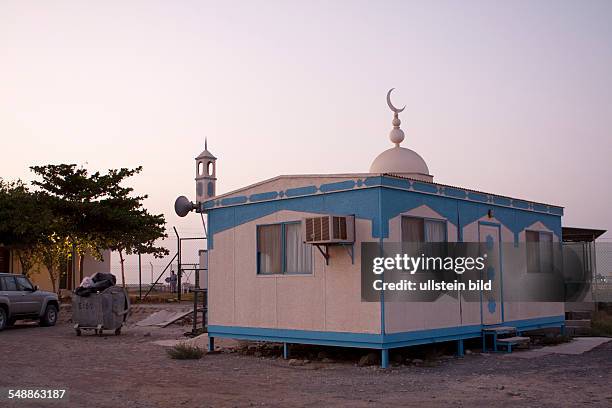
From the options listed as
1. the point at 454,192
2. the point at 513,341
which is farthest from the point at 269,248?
the point at 513,341

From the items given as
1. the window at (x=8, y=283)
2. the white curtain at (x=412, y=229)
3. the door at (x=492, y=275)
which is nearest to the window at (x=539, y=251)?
the door at (x=492, y=275)

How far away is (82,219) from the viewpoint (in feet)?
97.8

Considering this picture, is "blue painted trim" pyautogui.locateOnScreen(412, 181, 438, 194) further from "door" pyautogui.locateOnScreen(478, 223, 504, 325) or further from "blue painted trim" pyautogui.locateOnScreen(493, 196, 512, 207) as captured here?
"blue painted trim" pyautogui.locateOnScreen(493, 196, 512, 207)

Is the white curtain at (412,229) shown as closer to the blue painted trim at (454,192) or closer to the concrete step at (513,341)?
the blue painted trim at (454,192)

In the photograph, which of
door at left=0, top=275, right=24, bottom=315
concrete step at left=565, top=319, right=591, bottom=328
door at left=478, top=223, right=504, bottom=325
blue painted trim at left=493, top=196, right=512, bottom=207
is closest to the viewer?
door at left=478, top=223, right=504, bottom=325

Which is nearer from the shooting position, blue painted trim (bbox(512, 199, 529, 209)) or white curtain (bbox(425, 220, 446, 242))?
white curtain (bbox(425, 220, 446, 242))

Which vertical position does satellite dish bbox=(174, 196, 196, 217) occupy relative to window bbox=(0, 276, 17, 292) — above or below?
above

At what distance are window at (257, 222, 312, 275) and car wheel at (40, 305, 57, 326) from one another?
1099 centimetres

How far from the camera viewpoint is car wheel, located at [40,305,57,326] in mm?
22188

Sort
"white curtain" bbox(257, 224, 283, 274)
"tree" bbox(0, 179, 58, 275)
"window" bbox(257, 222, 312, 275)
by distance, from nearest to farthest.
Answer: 1. "window" bbox(257, 222, 312, 275)
2. "white curtain" bbox(257, 224, 283, 274)
3. "tree" bbox(0, 179, 58, 275)

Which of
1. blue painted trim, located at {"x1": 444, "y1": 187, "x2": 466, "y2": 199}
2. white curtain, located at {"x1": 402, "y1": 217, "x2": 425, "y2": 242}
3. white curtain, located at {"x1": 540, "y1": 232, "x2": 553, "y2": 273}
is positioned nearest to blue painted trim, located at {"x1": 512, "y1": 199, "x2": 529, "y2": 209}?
white curtain, located at {"x1": 540, "y1": 232, "x2": 553, "y2": 273}

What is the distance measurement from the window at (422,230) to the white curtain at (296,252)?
1654mm

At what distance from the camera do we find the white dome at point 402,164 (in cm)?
1595

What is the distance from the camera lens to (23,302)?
21.1 m
